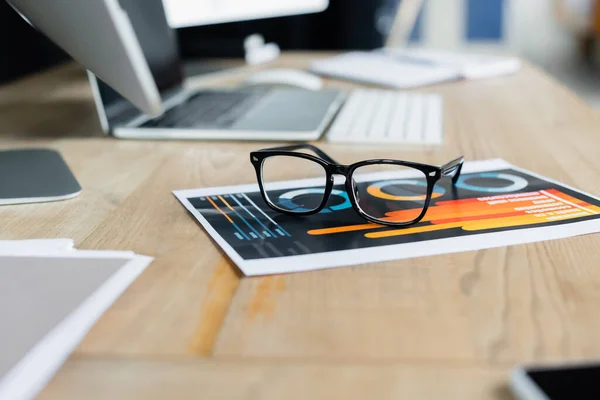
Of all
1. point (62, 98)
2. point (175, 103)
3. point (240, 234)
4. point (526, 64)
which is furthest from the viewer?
point (526, 64)

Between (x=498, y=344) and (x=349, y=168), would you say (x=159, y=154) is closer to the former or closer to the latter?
(x=349, y=168)

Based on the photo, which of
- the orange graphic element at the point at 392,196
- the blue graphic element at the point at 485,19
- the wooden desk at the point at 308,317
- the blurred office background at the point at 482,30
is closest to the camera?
the wooden desk at the point at 308,317

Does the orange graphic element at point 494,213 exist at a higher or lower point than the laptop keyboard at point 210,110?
lower

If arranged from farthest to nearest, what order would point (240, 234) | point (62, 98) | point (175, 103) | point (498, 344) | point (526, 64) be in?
point (526, 64), point (62, 98), point (175, 103), point (240, 234), point (498, 344)

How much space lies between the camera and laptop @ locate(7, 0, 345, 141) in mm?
679

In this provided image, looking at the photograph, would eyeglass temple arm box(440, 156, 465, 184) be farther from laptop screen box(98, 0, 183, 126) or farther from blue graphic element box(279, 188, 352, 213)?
laptop screen box(98, 0, 183, 126)

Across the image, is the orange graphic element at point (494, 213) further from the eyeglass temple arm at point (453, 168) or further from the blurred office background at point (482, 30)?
the blurred office background at point (482, 30)

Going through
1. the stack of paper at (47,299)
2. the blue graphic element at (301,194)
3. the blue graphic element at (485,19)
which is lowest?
the blue graphic element at (485,19)

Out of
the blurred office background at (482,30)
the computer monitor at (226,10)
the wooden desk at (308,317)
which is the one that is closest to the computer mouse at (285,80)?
the computer monitor at (226,10)

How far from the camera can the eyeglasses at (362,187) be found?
556 millimetres

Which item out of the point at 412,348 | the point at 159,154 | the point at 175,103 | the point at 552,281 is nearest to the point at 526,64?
the point at 175,103

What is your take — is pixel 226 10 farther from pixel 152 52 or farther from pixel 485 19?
pixel 485 19

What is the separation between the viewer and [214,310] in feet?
1.38

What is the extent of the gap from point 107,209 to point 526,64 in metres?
1.15
